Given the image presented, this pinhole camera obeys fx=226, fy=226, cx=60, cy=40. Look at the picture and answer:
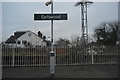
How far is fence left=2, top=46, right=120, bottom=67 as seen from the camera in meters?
15.9

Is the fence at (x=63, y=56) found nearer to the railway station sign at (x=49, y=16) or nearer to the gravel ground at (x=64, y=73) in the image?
the gravel ground at (x=64, y=73)

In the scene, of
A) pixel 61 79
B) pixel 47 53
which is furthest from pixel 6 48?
pixel 61 79

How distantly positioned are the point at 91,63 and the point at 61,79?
7590 mm

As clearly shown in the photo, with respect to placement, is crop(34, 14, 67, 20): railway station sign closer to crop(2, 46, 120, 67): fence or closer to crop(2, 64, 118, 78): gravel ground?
crop(2, 64, 118, 78): gravel ground

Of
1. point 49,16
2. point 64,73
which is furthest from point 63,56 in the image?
point 49,16

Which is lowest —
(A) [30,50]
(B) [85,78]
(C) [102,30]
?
A: (B) [85,78]

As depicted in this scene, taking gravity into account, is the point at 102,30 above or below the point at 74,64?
above

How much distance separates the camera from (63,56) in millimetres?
16328

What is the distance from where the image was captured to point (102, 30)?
105ft

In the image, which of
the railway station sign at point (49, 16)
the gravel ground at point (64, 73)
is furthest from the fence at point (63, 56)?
the railway station sign at point (49, 16)

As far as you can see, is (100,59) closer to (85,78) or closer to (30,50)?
(30,50)

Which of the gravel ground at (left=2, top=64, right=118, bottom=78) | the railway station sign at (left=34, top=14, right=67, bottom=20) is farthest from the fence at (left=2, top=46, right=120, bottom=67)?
the railway station sign at (left=34, top=14, right=67, bottom=20)

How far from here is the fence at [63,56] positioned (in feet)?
52.1

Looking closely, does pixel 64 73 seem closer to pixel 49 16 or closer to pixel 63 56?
pixel 49 16
